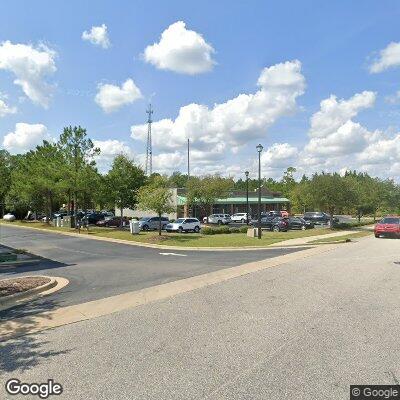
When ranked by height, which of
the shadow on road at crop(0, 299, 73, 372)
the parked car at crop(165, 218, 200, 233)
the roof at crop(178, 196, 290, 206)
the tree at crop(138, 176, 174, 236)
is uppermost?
the roof at crop(178, 196, 290, 206)

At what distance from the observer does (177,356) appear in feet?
20.6

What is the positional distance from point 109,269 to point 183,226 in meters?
23.4

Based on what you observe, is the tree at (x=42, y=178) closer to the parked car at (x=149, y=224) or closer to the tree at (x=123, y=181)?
the tree at (x=123, y=181)

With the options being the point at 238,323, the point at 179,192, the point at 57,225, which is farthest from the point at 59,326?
the point at 179,192

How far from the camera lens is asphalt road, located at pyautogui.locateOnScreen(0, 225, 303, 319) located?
1102 cm

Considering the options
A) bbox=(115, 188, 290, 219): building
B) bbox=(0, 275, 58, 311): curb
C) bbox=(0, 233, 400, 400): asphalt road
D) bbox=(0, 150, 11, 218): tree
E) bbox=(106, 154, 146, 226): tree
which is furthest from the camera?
bbox=(0, 150, 11, 218): tree

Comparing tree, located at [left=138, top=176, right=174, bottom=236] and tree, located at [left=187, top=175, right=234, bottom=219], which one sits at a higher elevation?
tree, located at [left=187, top=175, right=234, bottom=219]

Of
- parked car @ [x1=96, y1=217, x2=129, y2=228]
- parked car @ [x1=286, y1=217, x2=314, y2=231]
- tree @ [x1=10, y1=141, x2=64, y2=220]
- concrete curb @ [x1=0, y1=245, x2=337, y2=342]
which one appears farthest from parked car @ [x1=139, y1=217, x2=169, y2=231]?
concrete curb @ [x1=0, y1=245, x2=337, y2=342]

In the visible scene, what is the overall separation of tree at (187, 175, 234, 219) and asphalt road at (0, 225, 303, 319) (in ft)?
96.9

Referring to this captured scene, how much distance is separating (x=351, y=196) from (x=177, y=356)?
37.5 metres

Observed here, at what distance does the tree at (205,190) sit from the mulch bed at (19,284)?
133 ft

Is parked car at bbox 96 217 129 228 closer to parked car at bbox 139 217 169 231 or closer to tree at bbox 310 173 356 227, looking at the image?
parked car at bbox 139 217 169 231

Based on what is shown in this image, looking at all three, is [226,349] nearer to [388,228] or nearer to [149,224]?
[388,228]

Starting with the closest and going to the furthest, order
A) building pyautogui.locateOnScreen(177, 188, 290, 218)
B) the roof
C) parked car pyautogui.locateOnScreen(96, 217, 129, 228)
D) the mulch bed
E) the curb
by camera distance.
A: the curb < the mulch bed < parked car pyautogui.locateOnScreen(96, 217, 129, 228) < building pyautogui.locateOnScreen(177, 188, 290, 218) < the roof
